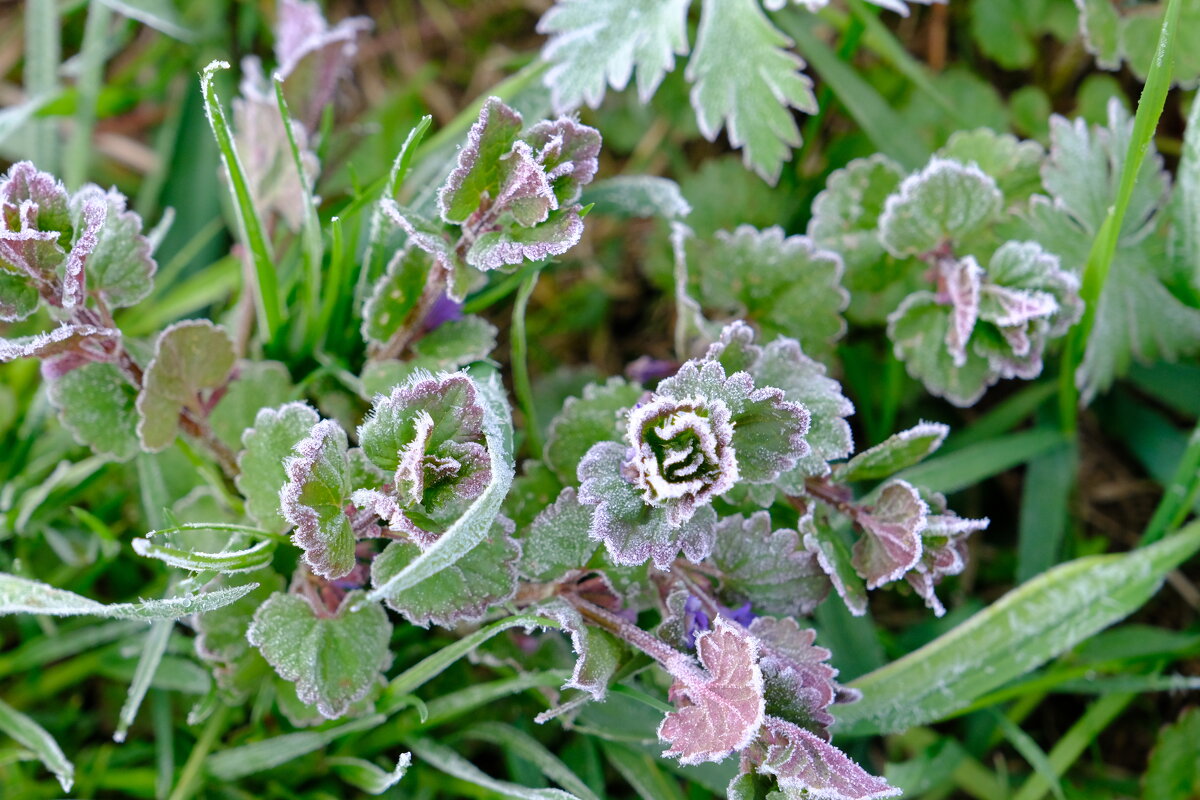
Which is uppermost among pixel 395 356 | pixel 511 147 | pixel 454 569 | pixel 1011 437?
pixel 511 147

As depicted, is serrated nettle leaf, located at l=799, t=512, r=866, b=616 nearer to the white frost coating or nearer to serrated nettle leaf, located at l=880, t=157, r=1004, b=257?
the white frost coating

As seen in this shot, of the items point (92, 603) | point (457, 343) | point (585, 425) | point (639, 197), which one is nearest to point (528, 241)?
point (457, 343)

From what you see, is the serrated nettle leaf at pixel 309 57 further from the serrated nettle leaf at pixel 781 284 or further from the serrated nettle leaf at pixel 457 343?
the serrated nettle leaf at pixel 781 284

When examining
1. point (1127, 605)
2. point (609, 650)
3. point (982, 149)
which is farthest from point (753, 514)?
point (982, 149)

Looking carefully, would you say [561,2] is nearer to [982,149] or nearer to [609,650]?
[982,149]

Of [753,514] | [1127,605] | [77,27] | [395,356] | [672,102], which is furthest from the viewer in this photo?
[77,27]

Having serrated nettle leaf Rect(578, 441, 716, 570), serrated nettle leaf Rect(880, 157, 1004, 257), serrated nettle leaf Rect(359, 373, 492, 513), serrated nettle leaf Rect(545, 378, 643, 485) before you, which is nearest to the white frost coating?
serrated nettle leaf Rect(359, 373, 492, 513)

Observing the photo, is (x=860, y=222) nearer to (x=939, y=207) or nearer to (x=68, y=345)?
(x=939, y=207)
